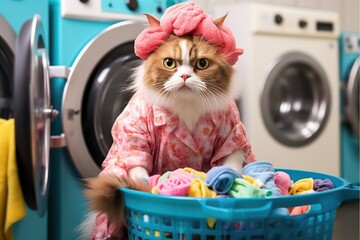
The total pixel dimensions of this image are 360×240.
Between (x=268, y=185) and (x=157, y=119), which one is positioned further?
(x=157, y=119)

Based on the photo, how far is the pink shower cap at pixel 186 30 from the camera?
1.01 metres

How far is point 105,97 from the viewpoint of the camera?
4.51 ft

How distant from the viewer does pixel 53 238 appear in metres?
1.35

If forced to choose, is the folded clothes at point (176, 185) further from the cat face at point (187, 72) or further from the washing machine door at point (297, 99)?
the washing machine door at point (297, 99)

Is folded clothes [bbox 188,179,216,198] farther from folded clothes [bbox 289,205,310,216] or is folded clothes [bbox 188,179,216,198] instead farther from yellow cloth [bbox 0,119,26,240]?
Answer: yellow cloth [bbox 0,119,26,240]

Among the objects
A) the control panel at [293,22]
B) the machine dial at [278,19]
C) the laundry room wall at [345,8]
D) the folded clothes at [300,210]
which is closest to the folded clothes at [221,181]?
the folded clothes at [300,210]

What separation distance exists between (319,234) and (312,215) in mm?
61

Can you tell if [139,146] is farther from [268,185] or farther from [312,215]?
[312,215]

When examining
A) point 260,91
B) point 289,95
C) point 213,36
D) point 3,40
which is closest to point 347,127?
point 289,95

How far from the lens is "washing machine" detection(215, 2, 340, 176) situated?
1969mm

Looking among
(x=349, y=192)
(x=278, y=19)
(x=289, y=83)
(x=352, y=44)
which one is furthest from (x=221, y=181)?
(x=352, y=44)

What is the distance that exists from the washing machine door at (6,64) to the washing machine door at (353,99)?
5.80 feet

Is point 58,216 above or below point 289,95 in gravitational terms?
below

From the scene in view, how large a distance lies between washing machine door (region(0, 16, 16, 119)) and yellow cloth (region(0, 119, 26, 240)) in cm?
27
